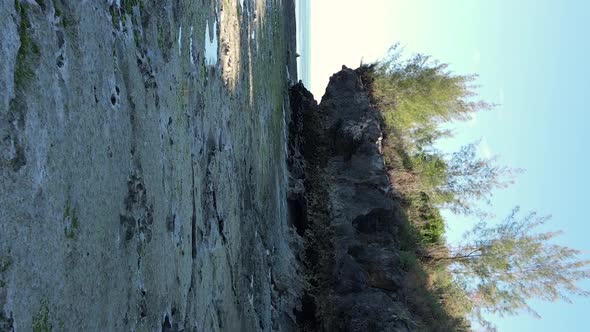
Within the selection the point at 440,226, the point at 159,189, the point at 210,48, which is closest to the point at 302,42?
the point at 440,226

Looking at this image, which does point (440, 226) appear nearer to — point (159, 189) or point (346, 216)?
point (346, 216)

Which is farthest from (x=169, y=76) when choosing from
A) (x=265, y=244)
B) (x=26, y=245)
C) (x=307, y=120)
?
(x=307, y=120)

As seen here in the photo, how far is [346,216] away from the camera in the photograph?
841 centimetres

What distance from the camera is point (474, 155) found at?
38.5 ft

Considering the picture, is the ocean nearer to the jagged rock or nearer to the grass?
Answer: the grass

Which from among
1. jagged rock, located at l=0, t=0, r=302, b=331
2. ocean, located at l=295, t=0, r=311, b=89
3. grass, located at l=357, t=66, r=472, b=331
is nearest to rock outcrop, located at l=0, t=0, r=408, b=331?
jagged rock, located at l=0, t=0, r=302, b=331

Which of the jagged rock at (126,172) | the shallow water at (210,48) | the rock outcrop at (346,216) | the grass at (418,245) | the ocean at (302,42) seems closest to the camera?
the jagged rock at (126,172)

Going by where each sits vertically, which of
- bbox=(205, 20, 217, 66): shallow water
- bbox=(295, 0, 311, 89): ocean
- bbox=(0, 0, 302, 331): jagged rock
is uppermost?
bbox=(295, 0, 311, 89): ocean

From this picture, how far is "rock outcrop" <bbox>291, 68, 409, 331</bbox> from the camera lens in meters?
6.82

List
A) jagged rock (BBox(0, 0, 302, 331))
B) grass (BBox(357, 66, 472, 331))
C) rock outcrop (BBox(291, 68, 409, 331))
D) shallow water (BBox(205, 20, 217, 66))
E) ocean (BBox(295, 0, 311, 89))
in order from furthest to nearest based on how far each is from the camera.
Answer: ocean (BBox(295, 0, 311, 89)) < grass (BBox(357, 66, 472, 331)) < rock outcrop (BBox(291, 68, 409, 331)) < shallow water (BBox(205, 20, 217, 66)) < jagged rock (BBox(0, 0, 302, 331))

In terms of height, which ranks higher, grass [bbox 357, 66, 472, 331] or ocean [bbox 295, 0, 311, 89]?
ocean [bbox 295, 0, 311, 89]

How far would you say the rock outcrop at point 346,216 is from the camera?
6816mm

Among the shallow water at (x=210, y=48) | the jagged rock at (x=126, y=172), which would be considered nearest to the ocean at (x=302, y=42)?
the shallow water at (x=210, y=48)

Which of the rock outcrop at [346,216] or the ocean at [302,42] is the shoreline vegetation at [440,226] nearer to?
the rock outcrop at [346,216]
